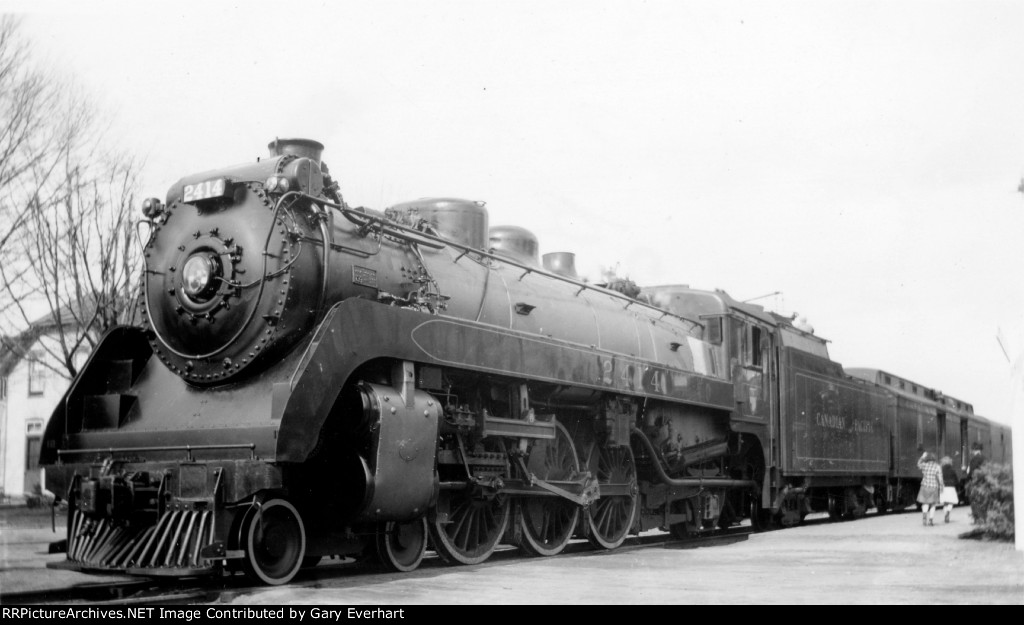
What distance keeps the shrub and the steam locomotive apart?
361cm

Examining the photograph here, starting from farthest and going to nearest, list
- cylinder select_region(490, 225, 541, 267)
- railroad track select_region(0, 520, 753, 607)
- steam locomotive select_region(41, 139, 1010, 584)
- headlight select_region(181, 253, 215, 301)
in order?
cylinder select_region(490, 225, 541, 267)
headlight select_region(181, 253, 215, 301)
steam locomotive select_region(41, 139, 1010, 584)
railroad track select_region(0, 520, 753, 607)

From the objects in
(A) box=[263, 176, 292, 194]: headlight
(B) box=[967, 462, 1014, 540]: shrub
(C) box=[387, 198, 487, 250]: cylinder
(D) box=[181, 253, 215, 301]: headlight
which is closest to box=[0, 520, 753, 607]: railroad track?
(D) box=[181, 253, 215, 301]: headlight

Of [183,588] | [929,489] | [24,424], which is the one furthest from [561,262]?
[24,424]

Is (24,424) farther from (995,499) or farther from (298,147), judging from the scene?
(995,499)

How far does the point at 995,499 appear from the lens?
434 inches

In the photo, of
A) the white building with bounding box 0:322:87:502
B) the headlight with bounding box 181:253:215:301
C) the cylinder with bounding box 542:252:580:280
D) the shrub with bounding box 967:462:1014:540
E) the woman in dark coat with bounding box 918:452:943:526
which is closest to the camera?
the headlight with bounding box 181:253:215:301

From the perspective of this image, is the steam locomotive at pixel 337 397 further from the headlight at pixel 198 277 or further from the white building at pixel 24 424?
the white building at pixel 24 424

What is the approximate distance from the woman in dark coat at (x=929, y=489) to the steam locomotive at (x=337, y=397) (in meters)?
5.49

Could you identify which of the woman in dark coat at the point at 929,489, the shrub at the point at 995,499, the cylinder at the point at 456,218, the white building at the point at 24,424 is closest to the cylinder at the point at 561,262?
the cylinder at the point at 456,218

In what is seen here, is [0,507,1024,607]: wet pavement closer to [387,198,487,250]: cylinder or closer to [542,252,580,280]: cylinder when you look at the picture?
[387,198,487,250]: cylinder

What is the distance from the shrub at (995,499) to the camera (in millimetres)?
10742

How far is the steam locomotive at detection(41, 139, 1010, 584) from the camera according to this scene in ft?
23.5
